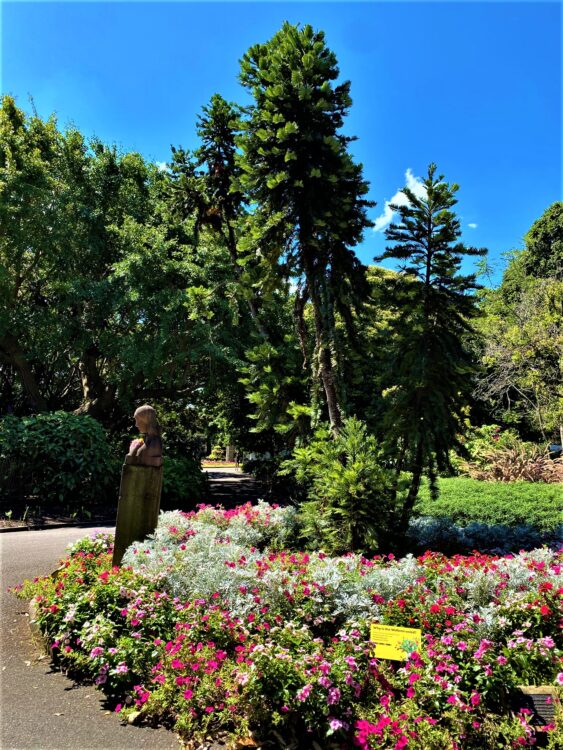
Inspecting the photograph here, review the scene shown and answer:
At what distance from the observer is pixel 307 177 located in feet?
20.6

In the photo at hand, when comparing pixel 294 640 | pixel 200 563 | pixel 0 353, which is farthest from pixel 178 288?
pixel 294 640

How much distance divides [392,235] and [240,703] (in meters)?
5.39

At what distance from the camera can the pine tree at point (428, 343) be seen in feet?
19.2

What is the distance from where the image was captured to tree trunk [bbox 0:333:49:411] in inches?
519

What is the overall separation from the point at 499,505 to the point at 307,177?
20.6ft

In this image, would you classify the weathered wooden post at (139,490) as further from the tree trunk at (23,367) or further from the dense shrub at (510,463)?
the tree trunk at (23,367)

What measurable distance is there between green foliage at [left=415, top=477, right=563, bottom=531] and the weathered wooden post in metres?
3.82

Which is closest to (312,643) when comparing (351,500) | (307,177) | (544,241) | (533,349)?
(351,500)

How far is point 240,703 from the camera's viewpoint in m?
2.77

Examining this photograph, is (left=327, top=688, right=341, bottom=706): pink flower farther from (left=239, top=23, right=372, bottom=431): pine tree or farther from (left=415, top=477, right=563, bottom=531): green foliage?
(left=415, top=477, right=563, bottom=531): green foliage

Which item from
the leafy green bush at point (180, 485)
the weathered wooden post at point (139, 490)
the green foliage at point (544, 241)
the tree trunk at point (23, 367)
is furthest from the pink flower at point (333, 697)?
the green foliage at point (544, 241)

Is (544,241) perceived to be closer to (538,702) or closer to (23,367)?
(23,367)

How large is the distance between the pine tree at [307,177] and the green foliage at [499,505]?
3.29m

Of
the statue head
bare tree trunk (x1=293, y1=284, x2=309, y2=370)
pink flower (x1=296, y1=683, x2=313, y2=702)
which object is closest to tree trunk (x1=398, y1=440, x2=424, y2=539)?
bare tree trunk (x1=293, y1=284, x2=309, y2=370)
